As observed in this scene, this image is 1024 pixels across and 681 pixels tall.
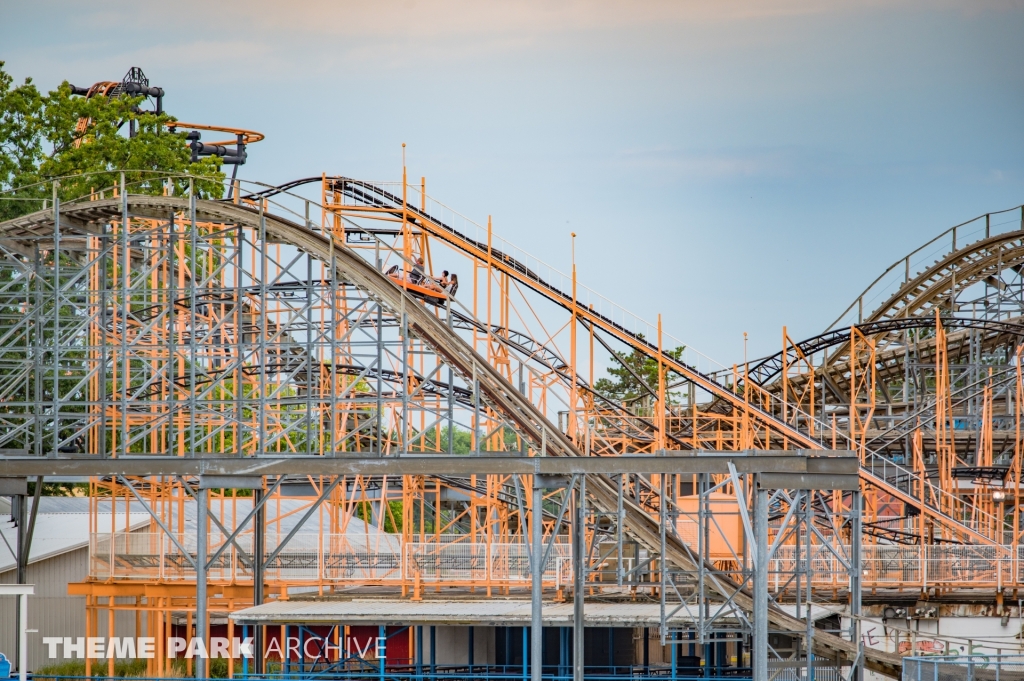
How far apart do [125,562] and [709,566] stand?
12.9 metres

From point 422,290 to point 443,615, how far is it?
10399 millimetres

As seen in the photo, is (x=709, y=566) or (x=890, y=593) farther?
(x=890, y=593)

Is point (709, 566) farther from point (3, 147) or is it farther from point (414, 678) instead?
point (3, 147)

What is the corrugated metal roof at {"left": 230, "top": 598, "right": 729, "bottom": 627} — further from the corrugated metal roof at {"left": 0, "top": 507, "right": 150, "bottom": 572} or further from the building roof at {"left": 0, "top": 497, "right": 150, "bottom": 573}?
the corrugated metal roof at {"left": 0, "top": 507, "right": 150, "bottom": 572}

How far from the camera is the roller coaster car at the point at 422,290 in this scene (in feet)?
108

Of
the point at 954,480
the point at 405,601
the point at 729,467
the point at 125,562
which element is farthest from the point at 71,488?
the point at 729,467

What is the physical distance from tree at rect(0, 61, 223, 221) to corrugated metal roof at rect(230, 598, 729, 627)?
2408 centimetres

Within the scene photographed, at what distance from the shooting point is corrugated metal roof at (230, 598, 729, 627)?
954 inches

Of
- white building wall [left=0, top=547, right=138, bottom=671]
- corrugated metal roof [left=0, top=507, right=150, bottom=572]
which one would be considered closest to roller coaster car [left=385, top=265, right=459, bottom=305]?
corrugated metal roof [left=0, top=507, right=150, bottom=572]

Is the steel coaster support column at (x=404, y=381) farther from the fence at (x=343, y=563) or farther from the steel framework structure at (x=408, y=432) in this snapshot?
the fence at (x=343, y=563)

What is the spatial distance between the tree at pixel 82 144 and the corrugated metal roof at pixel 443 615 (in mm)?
24080

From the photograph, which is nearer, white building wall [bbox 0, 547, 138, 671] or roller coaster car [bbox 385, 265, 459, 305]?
white building wall [bbox 0, 547, 138, 671]

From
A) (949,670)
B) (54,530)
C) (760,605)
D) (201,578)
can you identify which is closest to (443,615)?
(201,578)

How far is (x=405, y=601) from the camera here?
89.7ft
